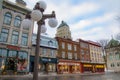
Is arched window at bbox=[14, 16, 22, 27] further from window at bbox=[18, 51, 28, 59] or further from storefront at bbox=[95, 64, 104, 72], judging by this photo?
storefront at bbox=[95, 64, 104, 72]

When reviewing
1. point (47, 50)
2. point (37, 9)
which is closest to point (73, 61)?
point (47, 50)

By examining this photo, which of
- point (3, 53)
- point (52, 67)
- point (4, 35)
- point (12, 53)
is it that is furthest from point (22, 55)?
point (52, 67)

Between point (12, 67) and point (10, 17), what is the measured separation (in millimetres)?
10149

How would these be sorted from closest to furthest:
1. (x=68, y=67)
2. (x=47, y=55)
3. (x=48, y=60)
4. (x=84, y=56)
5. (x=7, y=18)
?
(x=7, y=18), (x=48, y=60), (x=47, y=55), (x=68, y=67), (x=84, y=56)

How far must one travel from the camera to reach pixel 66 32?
190 ft

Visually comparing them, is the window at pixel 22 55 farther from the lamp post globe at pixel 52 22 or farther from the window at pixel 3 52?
the lamp post globe at pixel 52 22

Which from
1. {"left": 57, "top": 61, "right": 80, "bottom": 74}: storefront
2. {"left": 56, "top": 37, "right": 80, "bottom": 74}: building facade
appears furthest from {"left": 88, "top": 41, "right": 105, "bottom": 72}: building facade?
{"left": 57, "top": 61, "right": 80, "bottom": 74}: storefront

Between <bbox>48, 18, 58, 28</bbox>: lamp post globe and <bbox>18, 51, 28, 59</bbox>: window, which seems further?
<bbox>18, 51, 28, 59</bbox>: window

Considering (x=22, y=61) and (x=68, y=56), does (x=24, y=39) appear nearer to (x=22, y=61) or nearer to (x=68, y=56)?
(x=22, y=61)

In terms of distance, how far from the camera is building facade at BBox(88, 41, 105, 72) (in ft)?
152

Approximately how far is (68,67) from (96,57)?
1681 cm

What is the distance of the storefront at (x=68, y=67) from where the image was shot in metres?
34.0

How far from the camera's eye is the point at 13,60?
82.8ft

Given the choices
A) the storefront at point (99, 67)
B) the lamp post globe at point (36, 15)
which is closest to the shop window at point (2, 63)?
the lamp post globe at point (36, 15)
